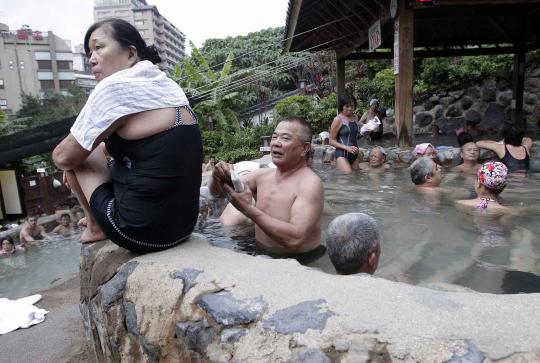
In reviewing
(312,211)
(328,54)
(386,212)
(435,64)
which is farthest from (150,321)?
(328,54)

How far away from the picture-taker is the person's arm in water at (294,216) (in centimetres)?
249

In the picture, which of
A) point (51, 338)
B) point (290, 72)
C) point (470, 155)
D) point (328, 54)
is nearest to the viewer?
point (51, 338)

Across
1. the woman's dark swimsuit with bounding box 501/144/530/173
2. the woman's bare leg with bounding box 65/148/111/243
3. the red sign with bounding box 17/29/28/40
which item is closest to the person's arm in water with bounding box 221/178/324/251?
the woman's bare leg with bounding box 65/148/111/243

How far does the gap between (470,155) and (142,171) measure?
17.4 feet

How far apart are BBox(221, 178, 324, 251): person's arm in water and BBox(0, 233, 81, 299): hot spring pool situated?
7.05m

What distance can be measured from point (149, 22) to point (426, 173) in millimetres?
79927

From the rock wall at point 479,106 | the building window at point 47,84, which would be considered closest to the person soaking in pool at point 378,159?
the rock wall at point 479,106

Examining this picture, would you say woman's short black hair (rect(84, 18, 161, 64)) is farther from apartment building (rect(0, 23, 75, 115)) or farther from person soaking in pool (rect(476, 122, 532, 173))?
apartment building (rect(0, 23, 75, 115))

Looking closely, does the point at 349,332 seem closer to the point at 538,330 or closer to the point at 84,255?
the point at 538,330

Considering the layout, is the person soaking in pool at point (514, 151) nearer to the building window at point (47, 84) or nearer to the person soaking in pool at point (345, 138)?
the person soaking in pool at point (345, 138)

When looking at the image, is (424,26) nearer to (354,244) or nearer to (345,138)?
(345,138)

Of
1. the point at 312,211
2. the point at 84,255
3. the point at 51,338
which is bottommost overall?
the point at 51,338

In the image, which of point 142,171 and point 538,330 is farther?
point 142,171

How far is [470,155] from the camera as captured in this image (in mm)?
6020
